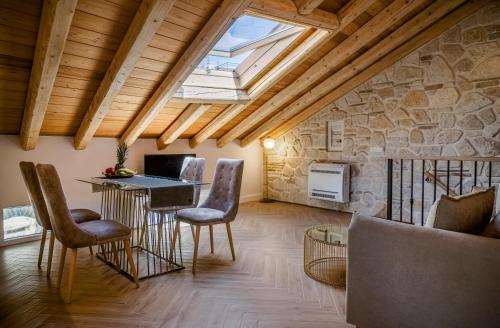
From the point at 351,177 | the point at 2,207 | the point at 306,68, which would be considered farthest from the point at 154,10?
the point at 351,177

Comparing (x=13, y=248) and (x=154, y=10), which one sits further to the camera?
(x=13, y=248)

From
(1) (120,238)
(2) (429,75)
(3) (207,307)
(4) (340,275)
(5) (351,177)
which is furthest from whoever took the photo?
(5) (351,177)

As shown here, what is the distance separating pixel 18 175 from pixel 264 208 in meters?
3.61

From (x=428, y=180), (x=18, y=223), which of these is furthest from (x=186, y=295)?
(x=428, y=180)

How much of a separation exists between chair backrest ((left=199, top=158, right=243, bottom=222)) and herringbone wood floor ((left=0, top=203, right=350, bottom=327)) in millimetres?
501

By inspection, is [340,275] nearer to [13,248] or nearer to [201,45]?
[201,45]

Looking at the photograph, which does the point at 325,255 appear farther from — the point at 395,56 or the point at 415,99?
the point at 395,56

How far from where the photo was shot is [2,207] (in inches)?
152

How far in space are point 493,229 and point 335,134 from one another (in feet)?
Answer: 13.7

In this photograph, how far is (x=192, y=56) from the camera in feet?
10.8

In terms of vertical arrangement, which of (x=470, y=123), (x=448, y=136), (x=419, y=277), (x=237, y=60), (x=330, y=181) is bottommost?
(x=419, y=277)

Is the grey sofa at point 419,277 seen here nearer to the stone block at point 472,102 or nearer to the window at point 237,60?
the window at point 237,60

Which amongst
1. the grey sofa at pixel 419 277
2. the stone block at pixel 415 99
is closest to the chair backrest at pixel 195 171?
the grey sofa at pixel 419 277

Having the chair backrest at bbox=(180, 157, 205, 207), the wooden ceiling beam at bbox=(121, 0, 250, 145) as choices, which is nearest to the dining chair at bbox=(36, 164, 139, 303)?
the chair backrest at bbox=(180, 157, 205, 207)
